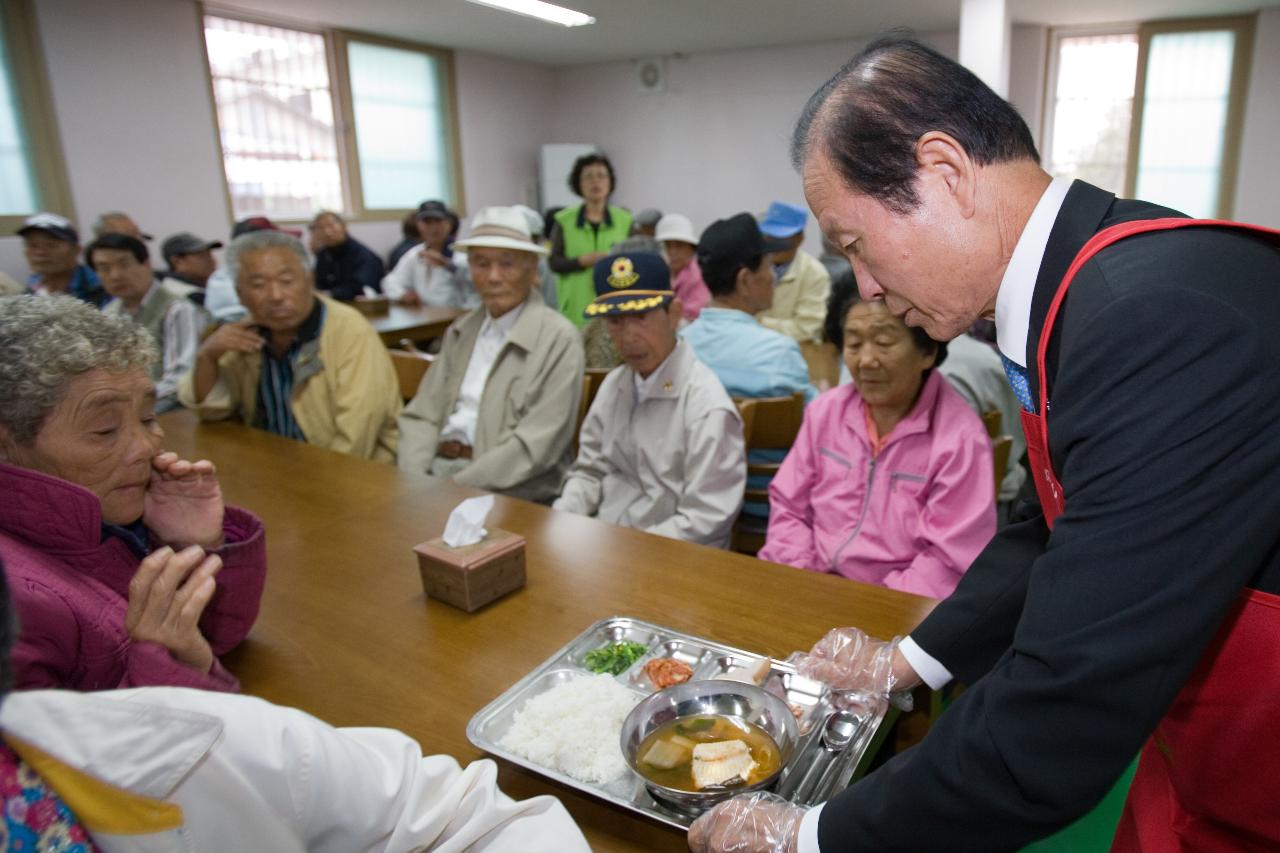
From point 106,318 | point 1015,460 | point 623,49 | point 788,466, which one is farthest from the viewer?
point 623,49

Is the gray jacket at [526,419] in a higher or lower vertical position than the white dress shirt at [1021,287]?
lower

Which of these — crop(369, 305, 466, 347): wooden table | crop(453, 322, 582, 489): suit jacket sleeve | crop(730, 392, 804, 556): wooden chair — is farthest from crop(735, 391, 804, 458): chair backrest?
crop(369, 305, 466, 347): wooden table

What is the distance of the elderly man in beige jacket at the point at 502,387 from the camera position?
2734mm

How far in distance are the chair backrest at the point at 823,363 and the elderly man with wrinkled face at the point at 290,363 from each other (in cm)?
198

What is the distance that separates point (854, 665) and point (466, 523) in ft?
2.53

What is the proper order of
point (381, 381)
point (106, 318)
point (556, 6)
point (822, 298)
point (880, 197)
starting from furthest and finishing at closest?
1. point (822, 298)
2. point (556, 6)
3. point (381, 381)
4. point (106, 318)
5. point (880, 197)

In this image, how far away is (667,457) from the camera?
2268 millimetres

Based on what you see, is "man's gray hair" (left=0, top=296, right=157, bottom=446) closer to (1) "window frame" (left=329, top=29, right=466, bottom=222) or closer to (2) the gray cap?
(2) the gray cap

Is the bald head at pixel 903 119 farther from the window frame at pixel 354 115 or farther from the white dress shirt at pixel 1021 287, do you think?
the window frame at pixel 354 115

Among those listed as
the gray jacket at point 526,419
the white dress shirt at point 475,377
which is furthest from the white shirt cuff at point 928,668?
the white dress shirt at point 475,377

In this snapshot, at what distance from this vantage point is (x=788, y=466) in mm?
2037

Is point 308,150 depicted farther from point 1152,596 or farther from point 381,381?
point 1152,596

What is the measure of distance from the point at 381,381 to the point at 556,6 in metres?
3.00

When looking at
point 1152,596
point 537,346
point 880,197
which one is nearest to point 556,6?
point 537,346
